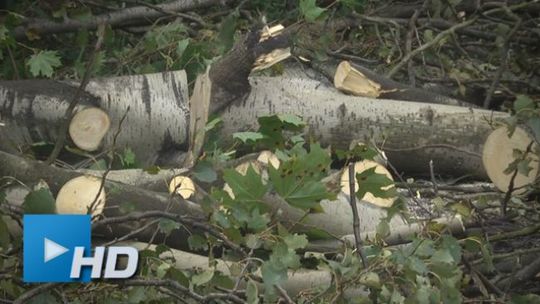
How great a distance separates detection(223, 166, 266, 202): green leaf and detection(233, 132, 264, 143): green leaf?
95 cm

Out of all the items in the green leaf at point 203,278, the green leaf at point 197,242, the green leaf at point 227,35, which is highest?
the green leaf at point 227,35

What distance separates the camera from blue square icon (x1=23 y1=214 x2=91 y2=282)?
276cm

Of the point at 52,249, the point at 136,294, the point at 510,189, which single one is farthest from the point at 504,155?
the point at 52,249

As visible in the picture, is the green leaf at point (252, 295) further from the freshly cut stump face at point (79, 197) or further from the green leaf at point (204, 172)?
the freshly cut stump face at point (79, 197)

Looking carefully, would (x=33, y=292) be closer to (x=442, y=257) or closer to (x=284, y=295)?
(x=284, y=295)

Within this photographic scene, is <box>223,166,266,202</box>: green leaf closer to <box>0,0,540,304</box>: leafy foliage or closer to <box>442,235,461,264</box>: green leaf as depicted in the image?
<box>0,0,540,304</box>: leafy foliage

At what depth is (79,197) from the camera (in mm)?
3043

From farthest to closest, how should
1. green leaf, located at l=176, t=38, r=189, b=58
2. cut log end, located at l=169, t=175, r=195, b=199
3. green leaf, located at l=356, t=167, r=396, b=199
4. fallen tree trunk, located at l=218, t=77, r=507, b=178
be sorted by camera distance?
green leaf, located at l=176, t=38, r=189, b=58 → fallen tree trunk, located at l=218, t=77, r=507, b=178 → cut log end, located at l=169, t=175, r=195, b=199 → green leaf, located at l=356, t=167, r=396, b=199

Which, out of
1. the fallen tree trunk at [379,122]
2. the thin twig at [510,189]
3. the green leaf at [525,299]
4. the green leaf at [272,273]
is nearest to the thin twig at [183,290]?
the green leaf at [272,273]

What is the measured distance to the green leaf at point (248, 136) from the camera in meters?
3.86

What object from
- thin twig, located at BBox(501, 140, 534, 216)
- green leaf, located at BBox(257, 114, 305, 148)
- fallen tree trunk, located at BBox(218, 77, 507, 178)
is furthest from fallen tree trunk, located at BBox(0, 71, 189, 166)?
thin twig, located at BBox(501, 140, 534, 216)

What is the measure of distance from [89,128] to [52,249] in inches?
50.9

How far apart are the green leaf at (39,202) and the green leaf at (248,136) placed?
113 cm

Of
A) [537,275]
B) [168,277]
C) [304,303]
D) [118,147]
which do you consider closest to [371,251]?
[304,303]
